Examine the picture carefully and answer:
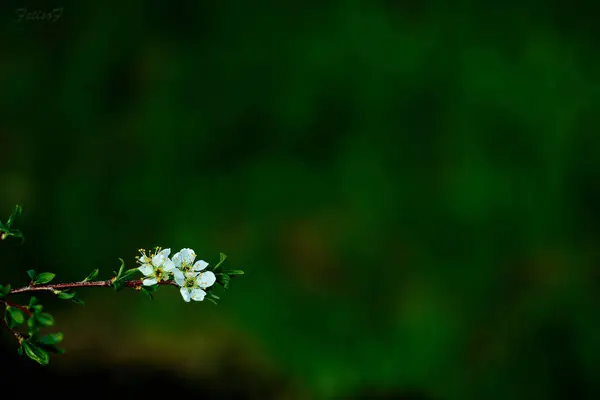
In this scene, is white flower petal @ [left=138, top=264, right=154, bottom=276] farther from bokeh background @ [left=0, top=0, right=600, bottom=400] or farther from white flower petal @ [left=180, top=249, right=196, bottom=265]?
bokeh background @ [left=0, top=0, right=600, bottom=400]

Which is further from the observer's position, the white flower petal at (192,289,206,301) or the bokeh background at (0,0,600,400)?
the bokeh background at (0,0,600,400)

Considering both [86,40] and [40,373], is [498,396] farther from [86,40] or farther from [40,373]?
[86,40]

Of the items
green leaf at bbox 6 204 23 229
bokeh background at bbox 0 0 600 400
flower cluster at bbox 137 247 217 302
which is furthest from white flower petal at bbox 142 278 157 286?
bokeh background at bbox 0 0 600 400

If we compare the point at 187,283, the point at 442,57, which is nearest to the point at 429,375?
the point at 442,57

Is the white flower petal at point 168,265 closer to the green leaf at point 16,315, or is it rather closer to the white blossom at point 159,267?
the white blossom at point 159,267

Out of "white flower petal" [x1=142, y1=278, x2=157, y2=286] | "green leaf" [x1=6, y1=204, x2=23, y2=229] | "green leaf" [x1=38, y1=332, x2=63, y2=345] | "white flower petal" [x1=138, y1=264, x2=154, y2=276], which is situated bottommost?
"green leaf" [x1=38, y1=332, x2=63, y2=345]

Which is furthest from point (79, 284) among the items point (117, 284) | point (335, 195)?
point (335, 195)

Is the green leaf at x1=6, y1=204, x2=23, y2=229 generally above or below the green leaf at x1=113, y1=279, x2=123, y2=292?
above

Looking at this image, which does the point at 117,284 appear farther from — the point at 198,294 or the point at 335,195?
the point at 335,195
